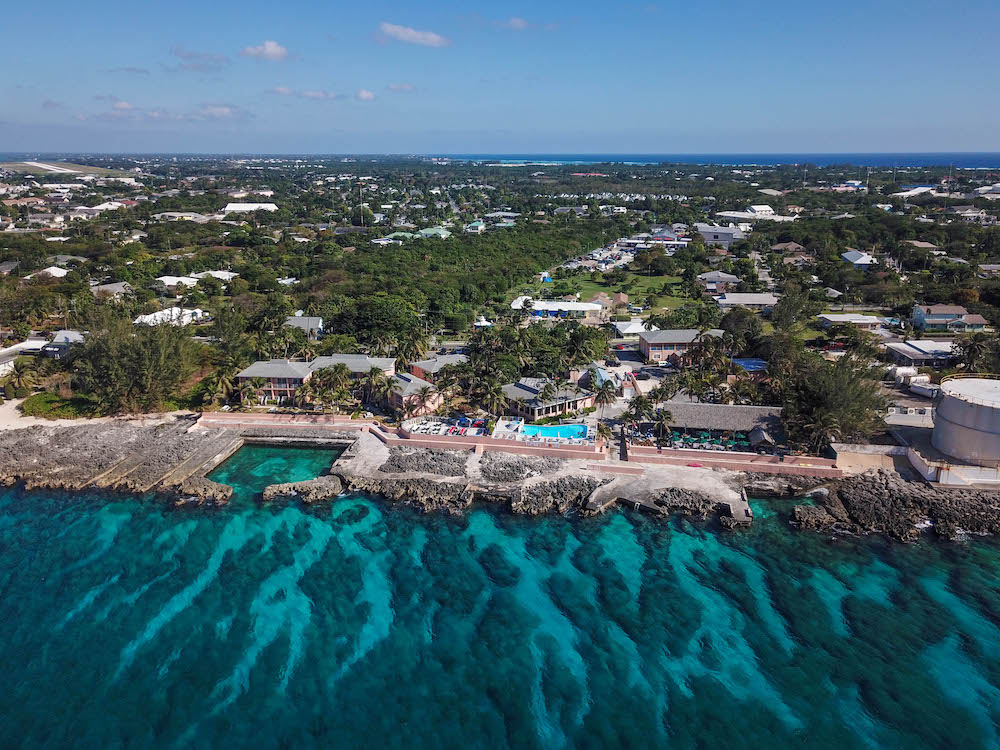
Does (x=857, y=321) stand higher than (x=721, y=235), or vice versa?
(x=721, y=235)

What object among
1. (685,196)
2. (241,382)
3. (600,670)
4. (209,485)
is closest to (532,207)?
(685,196)

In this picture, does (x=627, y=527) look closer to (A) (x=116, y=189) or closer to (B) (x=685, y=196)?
(B) (x=685, y=196)

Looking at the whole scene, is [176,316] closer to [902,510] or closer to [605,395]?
[605,395]

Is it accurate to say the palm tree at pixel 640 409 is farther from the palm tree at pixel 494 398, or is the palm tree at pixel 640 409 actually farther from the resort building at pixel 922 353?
the resort building at pixel 922 353

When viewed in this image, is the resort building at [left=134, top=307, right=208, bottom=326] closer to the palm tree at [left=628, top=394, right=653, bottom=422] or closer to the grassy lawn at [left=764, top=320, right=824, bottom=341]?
the palm tree at [left=628, top=394, right=653, bottom=422]

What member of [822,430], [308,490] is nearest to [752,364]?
[822,430]
